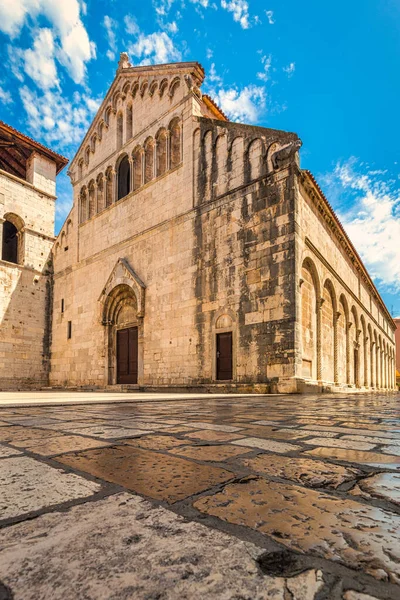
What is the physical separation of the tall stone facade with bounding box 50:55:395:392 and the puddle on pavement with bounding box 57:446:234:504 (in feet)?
28.6

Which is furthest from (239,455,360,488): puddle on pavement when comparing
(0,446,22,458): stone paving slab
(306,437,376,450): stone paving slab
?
(0,446,22,458): stone paving slab

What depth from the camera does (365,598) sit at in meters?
0.66

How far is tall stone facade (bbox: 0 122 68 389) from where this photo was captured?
699 inches

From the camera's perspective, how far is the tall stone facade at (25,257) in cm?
1775

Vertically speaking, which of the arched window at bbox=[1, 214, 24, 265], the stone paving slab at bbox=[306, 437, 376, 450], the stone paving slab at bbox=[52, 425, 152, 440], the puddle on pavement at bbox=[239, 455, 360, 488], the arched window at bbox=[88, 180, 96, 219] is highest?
the arched window at bbox=[88, 180, 96, 219]

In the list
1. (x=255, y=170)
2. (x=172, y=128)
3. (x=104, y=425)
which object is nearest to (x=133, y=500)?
(x=104, y=425)

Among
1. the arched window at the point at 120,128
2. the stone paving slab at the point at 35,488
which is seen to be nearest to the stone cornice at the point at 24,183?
the arched window at the point at 120,128

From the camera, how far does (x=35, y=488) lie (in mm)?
1294

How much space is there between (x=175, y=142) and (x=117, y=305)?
22.9ft

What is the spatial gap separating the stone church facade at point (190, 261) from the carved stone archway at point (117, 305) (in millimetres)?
63

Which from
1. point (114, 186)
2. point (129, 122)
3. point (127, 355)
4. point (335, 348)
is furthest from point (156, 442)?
point (129, 122)

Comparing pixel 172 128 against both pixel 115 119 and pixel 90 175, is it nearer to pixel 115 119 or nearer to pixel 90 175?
pixel 115 119

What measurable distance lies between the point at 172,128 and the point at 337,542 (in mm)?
15715

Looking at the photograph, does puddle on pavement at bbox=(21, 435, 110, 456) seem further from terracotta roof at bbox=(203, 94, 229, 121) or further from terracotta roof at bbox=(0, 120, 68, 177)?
terracotta roof at bbox=(0, 120, 68, 177)
